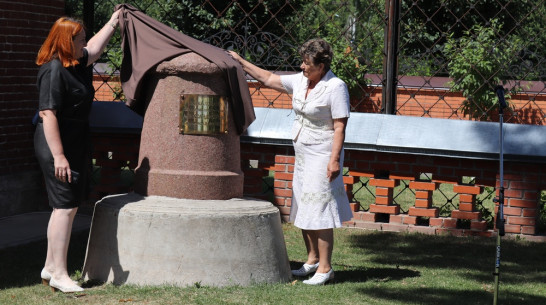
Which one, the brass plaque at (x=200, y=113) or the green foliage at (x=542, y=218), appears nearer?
the brass plaque at (x=200, y=113)

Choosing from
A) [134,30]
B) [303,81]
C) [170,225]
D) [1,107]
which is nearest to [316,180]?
[303,81]

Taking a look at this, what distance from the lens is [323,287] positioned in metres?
5.80

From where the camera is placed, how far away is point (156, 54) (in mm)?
5832

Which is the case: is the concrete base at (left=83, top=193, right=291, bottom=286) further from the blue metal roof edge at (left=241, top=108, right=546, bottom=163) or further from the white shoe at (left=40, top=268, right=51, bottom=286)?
the blue metal roof edge at (left=241, top=108, right=546, bottom=163)

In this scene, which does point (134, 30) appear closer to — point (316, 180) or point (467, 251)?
point (316, 180)

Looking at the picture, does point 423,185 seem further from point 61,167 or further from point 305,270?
point 61,167

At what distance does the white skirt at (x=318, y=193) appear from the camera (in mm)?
5930

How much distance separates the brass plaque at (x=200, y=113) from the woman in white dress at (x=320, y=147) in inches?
17.2

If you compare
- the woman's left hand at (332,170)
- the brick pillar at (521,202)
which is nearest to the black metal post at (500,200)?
the woman's left hand at (332,170)

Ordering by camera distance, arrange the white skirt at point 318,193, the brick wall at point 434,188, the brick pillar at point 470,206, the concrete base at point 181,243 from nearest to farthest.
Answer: the concrete base at point 181,243 < the white skirt at point 318,193 < the brick wall at point 434,188 < the brick pillar at point 470,206

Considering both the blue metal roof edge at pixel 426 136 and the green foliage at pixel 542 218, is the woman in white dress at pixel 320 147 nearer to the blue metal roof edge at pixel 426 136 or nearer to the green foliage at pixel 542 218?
the blue metal roof edge at pixel 426 136

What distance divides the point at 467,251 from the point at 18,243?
3.68 metres

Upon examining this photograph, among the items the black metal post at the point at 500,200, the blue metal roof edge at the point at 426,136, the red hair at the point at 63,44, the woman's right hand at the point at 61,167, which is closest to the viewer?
the black metal post at the point at 500,200

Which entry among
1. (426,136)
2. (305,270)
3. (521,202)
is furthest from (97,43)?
(521,202)
